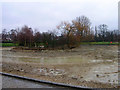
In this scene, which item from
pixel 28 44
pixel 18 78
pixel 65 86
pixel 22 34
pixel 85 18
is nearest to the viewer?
pixel 65 86

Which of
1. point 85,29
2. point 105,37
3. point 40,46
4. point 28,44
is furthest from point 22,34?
point 105,37

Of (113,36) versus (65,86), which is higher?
(113,36)

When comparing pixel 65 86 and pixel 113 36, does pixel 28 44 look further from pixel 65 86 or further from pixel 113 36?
pixel 113 36

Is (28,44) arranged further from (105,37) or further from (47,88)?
(105,37)

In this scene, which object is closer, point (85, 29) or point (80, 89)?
point (80, 89)

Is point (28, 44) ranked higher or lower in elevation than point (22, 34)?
lower

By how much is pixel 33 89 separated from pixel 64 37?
2145 centimetres

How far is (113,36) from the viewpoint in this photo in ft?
182

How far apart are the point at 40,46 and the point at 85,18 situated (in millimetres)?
29650

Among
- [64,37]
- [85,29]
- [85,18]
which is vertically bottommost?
[64,37]

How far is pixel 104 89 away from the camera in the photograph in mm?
4234

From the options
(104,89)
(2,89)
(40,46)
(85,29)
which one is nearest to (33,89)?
(2,89)

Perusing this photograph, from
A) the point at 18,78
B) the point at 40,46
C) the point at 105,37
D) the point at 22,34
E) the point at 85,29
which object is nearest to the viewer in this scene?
the point at 18,78

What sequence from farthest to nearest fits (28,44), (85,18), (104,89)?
(85,18) → (28,44) → (104,89)
